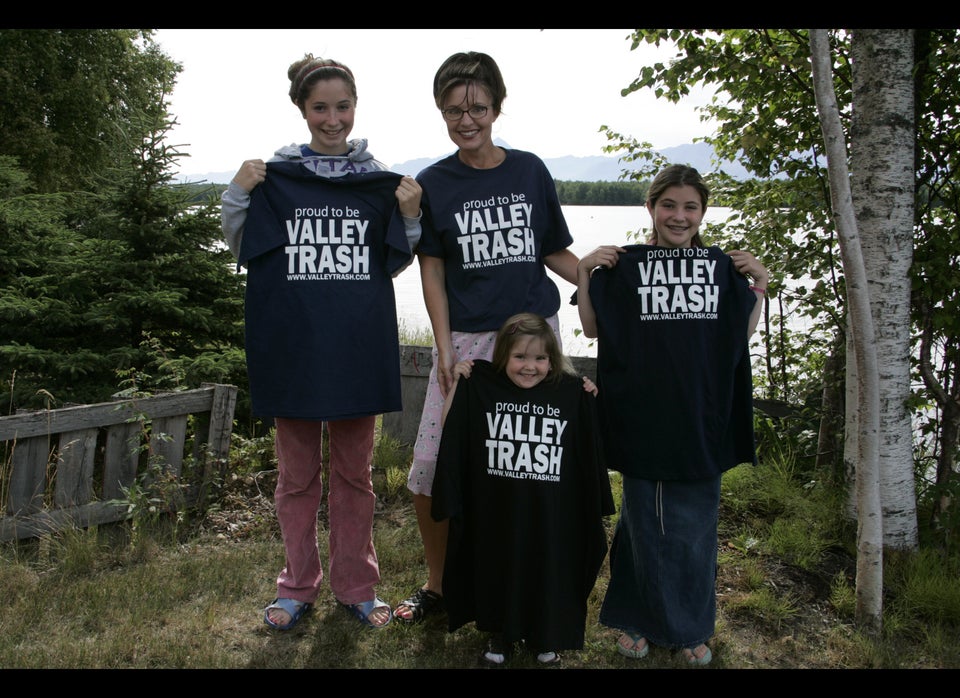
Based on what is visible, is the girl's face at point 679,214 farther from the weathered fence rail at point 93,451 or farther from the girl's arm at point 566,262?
the weathered fence rail at point 93,451

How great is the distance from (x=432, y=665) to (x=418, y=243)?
1749 mm

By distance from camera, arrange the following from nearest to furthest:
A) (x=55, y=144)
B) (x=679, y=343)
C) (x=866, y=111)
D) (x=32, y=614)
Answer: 1. (x=679, y=343)
2. (x=32, y=614)
3. (x=866, y=111)
4. (x=55, y=144)

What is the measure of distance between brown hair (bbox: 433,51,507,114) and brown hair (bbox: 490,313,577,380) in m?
0.90

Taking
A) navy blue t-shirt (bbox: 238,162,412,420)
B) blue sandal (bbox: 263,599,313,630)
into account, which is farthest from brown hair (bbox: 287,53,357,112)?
blue sandal (bbox: 263,599,313,630)

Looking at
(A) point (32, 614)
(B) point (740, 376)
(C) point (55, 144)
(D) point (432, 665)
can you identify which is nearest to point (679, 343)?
(B) point (740, 376)

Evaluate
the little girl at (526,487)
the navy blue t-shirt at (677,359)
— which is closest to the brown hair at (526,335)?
the little girl at (526,487)

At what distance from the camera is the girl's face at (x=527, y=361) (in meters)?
3.08

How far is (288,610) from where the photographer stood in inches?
138

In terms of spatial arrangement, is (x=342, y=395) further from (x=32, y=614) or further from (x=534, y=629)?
(x=32, y=614)

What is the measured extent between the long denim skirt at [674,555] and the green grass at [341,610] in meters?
0.17

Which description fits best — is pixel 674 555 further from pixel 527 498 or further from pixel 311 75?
pixel 311 75

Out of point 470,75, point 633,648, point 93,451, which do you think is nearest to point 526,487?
point 633,648

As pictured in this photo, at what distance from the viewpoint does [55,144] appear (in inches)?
790

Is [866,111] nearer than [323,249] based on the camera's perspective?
No
